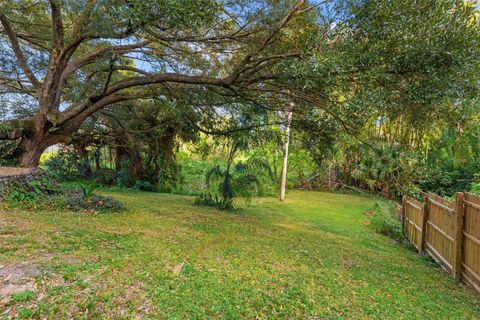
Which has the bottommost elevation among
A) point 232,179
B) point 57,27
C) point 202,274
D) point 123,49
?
point 202,274

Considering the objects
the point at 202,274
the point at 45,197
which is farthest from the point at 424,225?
the point at 45,197

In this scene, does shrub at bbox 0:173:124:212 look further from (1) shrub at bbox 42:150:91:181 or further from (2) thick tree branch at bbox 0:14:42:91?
(1) shrub at bbox 42:150:91:181

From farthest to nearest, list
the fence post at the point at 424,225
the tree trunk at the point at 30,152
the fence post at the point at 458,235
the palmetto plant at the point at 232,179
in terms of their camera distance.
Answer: the palmetto plant at the point at 232,179 → the tree trunk at the point at 30,152 → the fence post at the point at 424,225 → the fence post at the point at 458,235

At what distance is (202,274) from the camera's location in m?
3.41

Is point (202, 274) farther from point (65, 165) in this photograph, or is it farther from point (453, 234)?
point (65, 165)

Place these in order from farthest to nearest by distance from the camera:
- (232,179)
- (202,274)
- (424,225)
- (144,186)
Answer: (144,186), (232,179), (424,225), (202,274)

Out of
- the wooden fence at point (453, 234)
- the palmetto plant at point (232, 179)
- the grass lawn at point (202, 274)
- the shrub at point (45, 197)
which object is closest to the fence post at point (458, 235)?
the wooden fence at point (453, 234)

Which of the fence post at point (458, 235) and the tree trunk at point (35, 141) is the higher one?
the tree trunk at point (35, 141)

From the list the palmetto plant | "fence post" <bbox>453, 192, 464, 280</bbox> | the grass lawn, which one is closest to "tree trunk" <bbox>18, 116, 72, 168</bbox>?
the grass lawn

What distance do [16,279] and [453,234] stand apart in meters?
5.38

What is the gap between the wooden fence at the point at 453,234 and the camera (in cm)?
423

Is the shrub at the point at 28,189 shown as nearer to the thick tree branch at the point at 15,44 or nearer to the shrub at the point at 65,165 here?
the thick tree branch at the point at 15,44

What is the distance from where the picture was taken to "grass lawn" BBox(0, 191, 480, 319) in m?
2.67

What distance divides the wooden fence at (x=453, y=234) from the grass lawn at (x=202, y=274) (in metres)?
0.22
